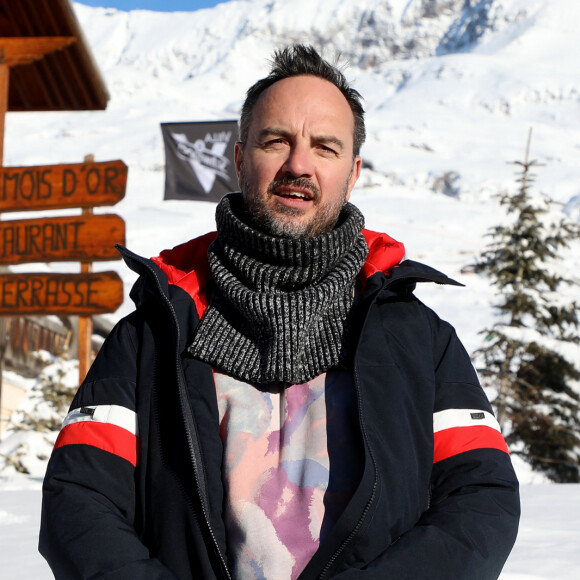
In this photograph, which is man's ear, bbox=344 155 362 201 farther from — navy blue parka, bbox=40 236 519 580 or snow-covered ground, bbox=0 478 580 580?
snow-covered ground, bbox=0 478 580 580

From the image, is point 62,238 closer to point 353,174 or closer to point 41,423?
point 41,423

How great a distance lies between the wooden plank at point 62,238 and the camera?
6.82 metres

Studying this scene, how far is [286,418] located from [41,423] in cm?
662

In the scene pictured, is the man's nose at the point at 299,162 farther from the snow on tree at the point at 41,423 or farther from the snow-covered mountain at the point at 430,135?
the snow on tree at the point at 41,423

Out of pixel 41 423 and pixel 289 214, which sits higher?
pixel 289 214

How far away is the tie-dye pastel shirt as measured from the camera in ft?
6.04

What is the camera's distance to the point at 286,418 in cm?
197

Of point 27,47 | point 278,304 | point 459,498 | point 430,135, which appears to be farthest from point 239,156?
point 430,135

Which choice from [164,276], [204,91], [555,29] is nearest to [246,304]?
[164,276]

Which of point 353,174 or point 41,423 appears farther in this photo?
point 41,423

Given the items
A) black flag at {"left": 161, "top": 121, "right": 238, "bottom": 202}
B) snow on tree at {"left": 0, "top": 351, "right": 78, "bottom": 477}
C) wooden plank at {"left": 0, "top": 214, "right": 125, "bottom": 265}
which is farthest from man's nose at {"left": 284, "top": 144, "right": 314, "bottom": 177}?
black flag at {"left": 161, "top": 121, "right": 238, "bottom": 202}

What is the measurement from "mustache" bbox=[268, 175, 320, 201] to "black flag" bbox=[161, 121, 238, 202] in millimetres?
7642

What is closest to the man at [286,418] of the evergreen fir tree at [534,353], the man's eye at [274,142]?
the man's eye at [274,142]

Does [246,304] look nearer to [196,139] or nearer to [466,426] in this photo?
[466,426]
